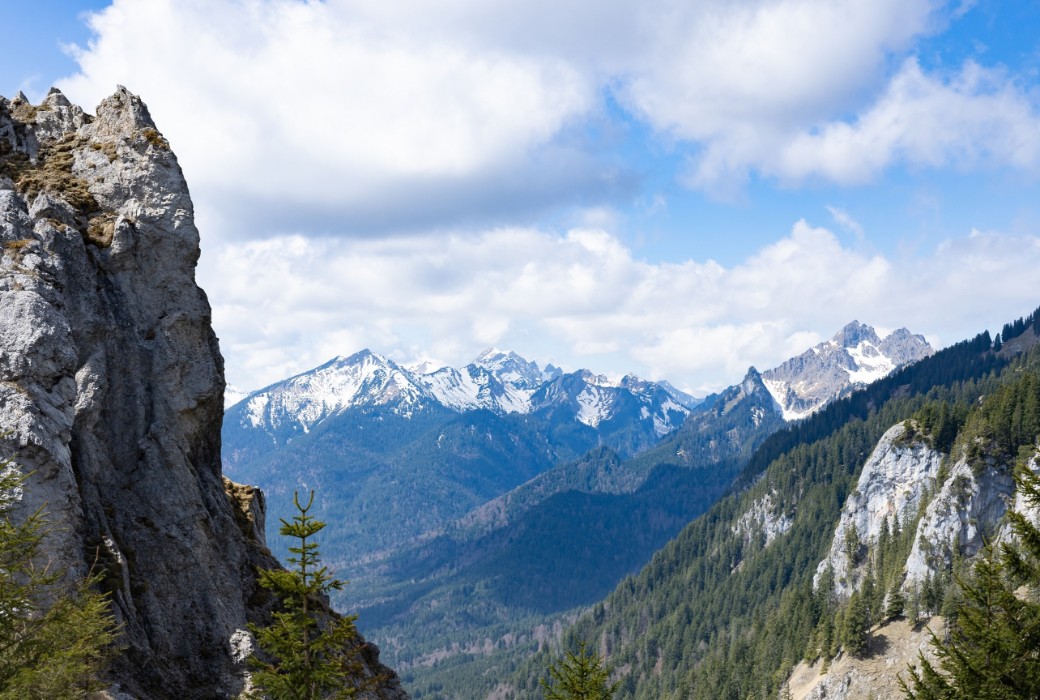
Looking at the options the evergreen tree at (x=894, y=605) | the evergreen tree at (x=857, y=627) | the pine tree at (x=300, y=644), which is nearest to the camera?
the pine tree at (x=300, y=644)

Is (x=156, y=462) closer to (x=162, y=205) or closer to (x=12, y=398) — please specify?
(x=12, y=398)

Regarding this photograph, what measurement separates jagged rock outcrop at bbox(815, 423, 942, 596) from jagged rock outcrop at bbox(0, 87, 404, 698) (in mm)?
147246

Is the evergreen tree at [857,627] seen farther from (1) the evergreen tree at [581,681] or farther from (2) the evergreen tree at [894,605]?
(1) the evergreen tree at [581,681]

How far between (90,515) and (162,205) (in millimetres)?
19159

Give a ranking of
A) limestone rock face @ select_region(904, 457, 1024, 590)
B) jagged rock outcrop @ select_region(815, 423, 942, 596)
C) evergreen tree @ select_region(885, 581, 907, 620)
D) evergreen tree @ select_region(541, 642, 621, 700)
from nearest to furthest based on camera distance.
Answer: evergreen tree @ select_region(541, 642, 621, 700)
evergreen tree @ select_region(885, 581, 907, 620)
limestone rock face @ select_region(904, 457, 1024, 590)
jagged rock outcrop @ select_region(815, 423, 942, 596)

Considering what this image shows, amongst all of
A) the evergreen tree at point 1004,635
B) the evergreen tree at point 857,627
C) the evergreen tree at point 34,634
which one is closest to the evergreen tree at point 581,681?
the evergreen tree at point 1004,635

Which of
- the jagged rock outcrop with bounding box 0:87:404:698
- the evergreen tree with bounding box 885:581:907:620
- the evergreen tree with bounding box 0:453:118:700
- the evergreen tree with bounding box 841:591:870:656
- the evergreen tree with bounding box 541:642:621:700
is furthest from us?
the evergreen tree with bounding box 885:581:907:620

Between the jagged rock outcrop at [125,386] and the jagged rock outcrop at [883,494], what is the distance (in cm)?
14725

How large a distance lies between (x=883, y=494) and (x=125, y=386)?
164 metres

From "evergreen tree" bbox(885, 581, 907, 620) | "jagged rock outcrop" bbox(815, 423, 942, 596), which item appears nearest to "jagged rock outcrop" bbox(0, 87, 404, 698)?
"evergreen tree" bbox(885, 581, 907, 620)

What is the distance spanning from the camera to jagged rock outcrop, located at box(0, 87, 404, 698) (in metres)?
30.7

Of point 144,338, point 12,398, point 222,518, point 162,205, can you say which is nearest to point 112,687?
point 12,398

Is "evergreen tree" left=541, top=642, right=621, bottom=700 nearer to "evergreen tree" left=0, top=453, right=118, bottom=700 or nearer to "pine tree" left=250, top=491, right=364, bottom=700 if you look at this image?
"pine tree" left=250, top=491, right=364, bottom=700

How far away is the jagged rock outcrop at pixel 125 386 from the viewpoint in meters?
30.7
